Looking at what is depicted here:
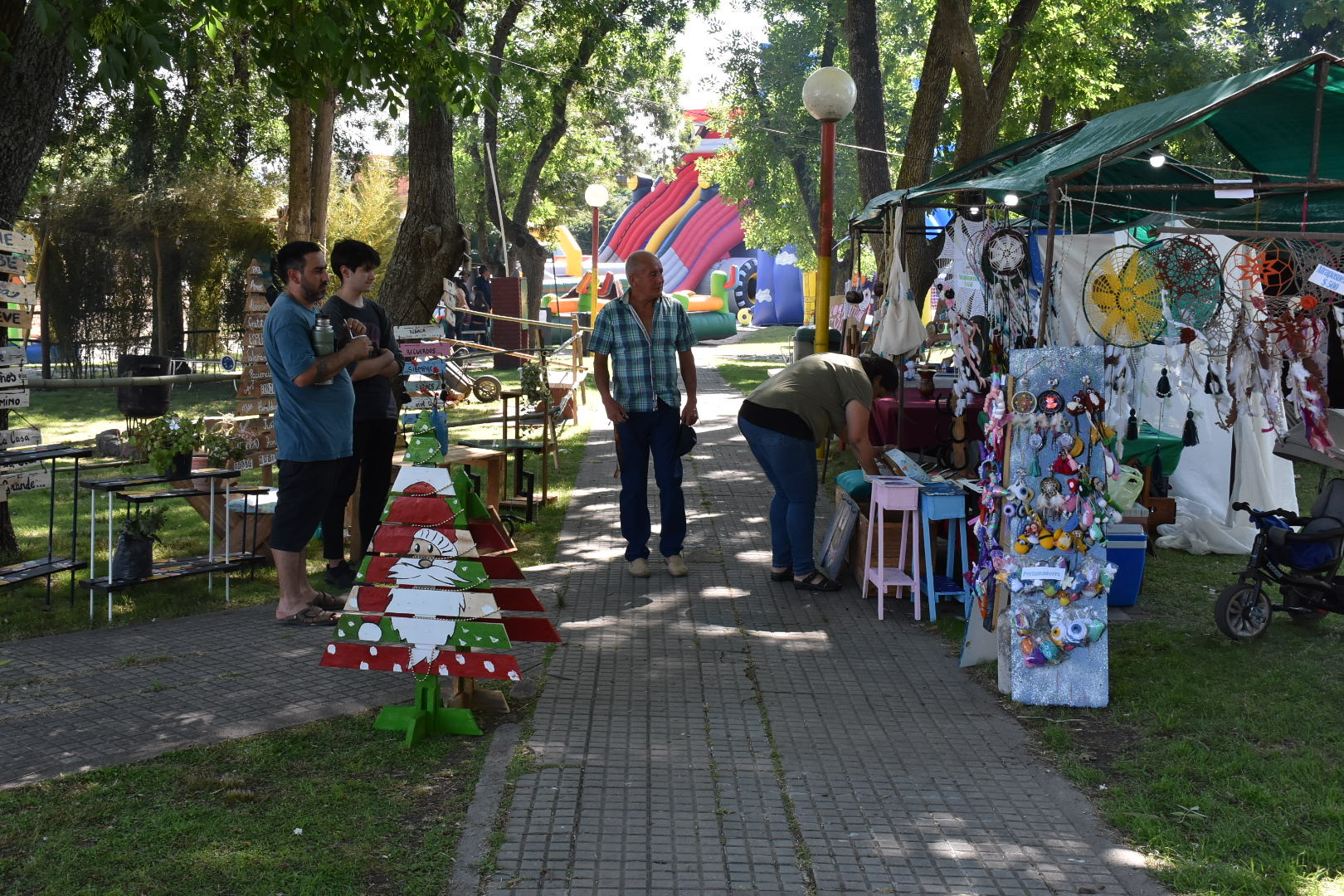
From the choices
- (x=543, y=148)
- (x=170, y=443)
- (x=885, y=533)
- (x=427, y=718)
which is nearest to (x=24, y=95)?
(x=170, y=443)

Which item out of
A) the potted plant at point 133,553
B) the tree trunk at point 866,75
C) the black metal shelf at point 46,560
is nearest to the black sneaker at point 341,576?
the potted plant at point 133,553

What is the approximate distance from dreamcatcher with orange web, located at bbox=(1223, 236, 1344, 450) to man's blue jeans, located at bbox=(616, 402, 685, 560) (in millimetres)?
3083

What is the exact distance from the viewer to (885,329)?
973 centimetres

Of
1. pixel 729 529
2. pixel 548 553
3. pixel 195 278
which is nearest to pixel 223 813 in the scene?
pixel 548 553

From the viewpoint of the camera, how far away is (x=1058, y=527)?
17.8 feet

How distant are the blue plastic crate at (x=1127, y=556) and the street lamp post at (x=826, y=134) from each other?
469cm

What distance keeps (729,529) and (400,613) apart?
464 centimetres

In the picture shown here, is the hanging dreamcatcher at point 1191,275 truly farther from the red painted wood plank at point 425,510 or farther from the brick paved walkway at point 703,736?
the red painted wood plank at point 425,510

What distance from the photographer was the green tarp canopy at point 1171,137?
6082mm

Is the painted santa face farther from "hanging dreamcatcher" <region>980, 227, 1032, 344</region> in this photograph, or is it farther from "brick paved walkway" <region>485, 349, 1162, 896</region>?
"hanging dreamcatcher" <region>980, 227, 1032, 344</region>

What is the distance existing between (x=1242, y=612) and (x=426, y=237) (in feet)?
20.6

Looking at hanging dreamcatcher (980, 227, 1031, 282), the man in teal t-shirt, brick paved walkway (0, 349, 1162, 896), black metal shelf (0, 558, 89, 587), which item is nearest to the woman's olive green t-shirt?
brick paved walkway (0, 349, 1162, 896)

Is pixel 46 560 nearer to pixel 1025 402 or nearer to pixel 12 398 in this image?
pixel 12 398

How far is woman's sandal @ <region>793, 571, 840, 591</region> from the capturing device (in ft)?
23.6
